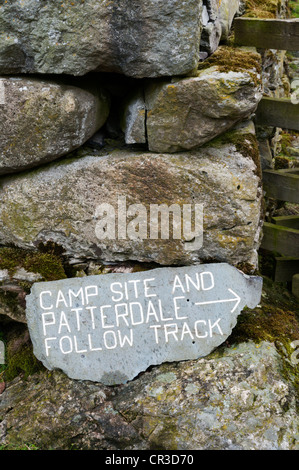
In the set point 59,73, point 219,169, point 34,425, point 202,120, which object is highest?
point 59,73

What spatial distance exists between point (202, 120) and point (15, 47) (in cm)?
137

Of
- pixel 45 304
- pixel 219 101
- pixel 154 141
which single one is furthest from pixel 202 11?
pixel 45 304

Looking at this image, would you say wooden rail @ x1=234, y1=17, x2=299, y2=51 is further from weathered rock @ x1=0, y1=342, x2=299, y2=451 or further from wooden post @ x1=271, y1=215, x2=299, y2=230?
weathered rock @ x1=0, y1=342, x2=299, y2=451

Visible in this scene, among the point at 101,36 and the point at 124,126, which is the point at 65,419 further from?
the point at 101,36

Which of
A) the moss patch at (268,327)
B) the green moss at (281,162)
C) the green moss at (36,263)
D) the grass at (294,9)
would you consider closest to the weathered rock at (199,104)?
the green moss at (36,263)

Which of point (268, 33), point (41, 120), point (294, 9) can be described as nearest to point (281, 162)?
point (268, 33)

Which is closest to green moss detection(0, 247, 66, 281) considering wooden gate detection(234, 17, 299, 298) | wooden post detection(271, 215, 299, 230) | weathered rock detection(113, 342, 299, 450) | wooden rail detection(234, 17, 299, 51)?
weathered rock detection(113, 342, 299, 450)

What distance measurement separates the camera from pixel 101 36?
3.15m

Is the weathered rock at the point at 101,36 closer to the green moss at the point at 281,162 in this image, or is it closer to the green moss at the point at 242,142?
the green moss at the point at 242,142

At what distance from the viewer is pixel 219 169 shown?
350 cm

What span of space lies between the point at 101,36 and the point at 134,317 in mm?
1978

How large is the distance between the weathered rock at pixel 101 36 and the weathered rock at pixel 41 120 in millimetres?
146

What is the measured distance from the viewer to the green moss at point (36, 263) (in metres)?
3.73
